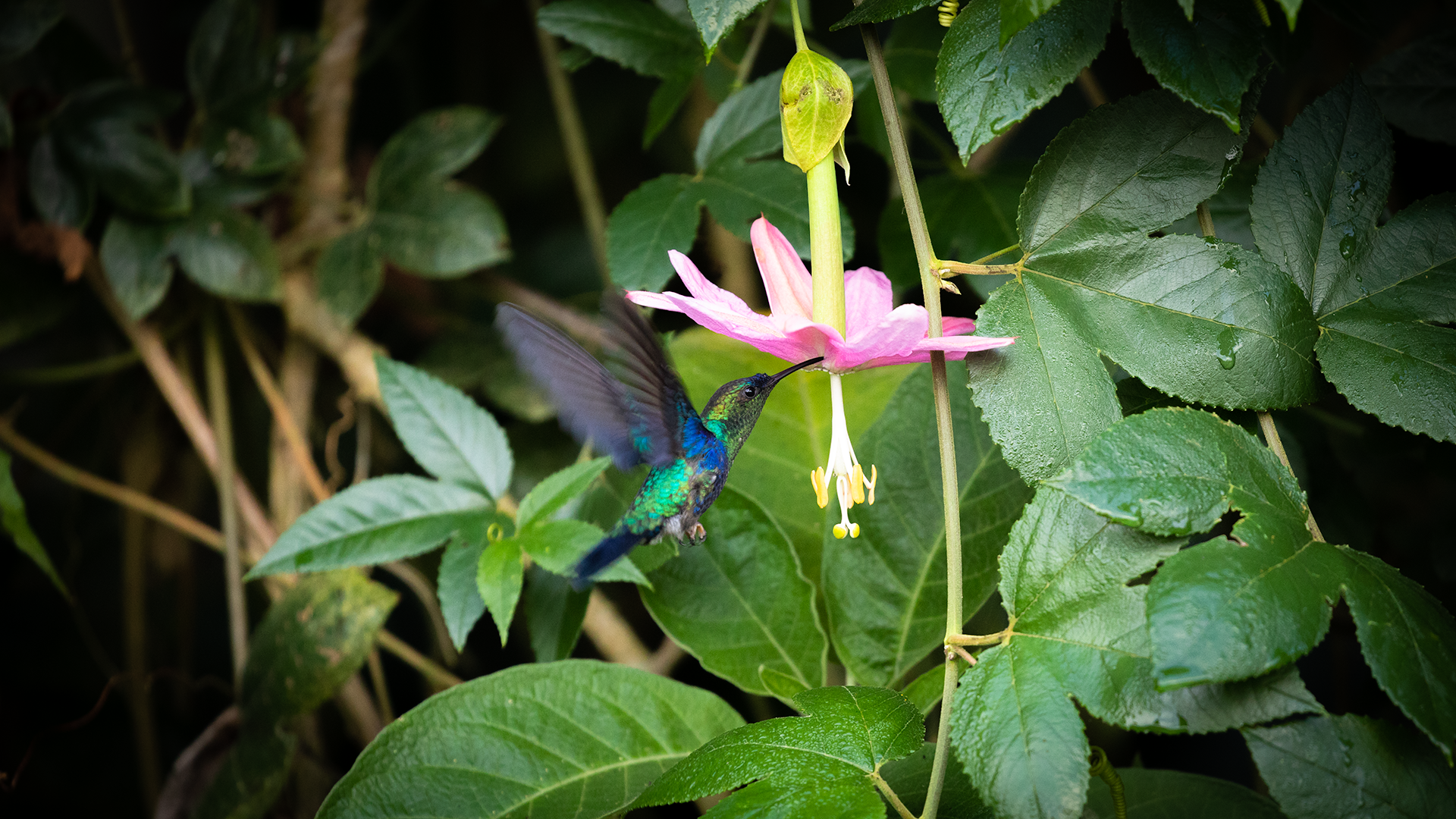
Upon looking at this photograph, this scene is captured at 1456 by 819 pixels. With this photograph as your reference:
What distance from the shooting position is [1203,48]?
46 centimetres

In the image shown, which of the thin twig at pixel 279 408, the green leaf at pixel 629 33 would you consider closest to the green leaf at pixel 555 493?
the green leaf at pixel 629 33

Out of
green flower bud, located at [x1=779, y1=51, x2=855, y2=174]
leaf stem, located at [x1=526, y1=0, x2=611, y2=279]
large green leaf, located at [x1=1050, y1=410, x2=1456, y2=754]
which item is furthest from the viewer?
leaf stem, located at [x1=526, y1=0, x2=611, y2=279]

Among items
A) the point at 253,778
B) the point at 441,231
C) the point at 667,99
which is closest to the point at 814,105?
the point at 667,99

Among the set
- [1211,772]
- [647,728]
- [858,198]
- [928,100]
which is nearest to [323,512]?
[647,728]

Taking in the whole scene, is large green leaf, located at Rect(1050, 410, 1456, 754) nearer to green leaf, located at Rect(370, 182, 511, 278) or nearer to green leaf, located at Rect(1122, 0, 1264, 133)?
green leaf, located at Rect(1122, 0, 1264, 133)

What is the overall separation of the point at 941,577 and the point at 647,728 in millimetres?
237

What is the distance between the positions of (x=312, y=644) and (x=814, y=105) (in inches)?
25.9

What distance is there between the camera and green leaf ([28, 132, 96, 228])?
3.17ft

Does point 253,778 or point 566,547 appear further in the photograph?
point 253,778

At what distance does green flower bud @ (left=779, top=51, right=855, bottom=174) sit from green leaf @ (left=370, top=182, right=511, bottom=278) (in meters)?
0.54

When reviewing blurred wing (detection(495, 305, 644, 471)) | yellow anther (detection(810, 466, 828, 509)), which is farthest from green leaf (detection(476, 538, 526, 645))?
yellow anther (detection(810, 466, 828, 509))

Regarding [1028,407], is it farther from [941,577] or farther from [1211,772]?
[1211,772]

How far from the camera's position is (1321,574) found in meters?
0.44

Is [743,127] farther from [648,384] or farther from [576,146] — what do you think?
[576,146]
